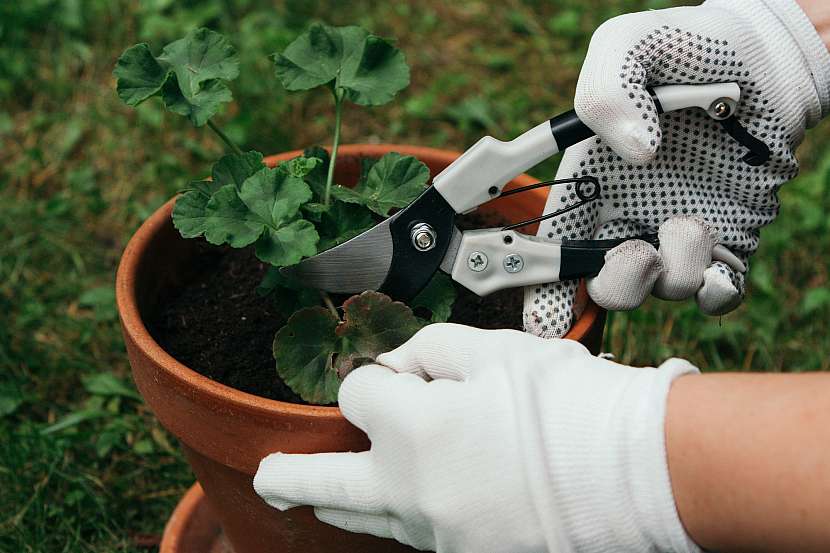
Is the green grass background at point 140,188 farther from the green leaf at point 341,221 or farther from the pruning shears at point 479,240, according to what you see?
the green leaf at point 341,221

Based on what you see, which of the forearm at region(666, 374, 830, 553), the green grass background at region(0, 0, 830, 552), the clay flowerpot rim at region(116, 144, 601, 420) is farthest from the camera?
the green grass background at region(0, 0, 830, 552)

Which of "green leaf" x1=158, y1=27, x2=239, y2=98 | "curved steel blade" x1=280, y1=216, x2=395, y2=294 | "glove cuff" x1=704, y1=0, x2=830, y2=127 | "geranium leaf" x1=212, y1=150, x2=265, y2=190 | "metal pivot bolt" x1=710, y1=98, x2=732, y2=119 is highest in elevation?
"glove cuff" x1=704, y1=0, x2=830, y2=127

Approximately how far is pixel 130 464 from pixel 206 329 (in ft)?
1.91

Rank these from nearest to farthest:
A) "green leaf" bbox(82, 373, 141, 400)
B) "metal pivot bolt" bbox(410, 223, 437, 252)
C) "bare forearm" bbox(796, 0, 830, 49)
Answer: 1. "metal pivot bolt" bbox(410, 223, 437, 252)
2. "bare forearm" bbox(796, 0, 830, 49)
3. "green leaf" bbox(82, 373, 141, 400)

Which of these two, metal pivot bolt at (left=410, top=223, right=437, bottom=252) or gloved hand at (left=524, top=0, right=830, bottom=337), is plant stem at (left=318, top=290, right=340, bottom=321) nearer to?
metal pivot bolt at (left=410, top=223, right=437, bottom=252)

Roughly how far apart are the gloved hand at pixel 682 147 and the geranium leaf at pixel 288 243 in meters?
0.33

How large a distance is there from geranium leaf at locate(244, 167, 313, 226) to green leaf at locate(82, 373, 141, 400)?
34.6 inches

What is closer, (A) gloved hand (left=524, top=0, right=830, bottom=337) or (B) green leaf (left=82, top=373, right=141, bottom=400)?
(A) gloved hand (left=524, top=0, right=830, bottom=337)

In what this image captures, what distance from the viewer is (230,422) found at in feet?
3.78

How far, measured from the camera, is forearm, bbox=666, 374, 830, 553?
89 cm

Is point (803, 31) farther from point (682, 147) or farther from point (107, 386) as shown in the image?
point (107, 386)

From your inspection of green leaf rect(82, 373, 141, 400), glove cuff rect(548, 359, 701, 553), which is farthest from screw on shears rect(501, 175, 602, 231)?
green leaf rect(82, 373, 141, 400)

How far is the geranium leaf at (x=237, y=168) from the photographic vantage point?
4.18ft

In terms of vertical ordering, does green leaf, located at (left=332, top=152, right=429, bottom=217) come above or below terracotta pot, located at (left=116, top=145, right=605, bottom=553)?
above
